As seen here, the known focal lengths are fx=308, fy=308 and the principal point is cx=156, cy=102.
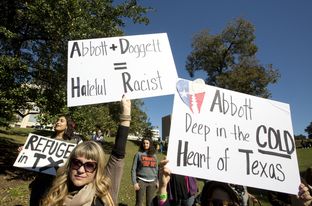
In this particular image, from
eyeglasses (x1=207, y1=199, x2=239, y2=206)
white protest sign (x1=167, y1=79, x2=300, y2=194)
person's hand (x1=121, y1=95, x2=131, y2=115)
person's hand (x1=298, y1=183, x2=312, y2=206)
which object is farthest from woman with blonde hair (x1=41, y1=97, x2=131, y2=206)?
person's hand (x1=298, y1=183, x2=312, y2=206)

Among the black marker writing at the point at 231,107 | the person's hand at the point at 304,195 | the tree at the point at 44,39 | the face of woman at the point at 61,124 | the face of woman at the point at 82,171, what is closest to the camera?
the face of woman at the point at 82,171

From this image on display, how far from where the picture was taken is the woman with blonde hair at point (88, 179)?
7.51 ft

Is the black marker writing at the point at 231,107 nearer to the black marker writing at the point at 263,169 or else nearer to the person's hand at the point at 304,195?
the black marker writing at the point at 263,169

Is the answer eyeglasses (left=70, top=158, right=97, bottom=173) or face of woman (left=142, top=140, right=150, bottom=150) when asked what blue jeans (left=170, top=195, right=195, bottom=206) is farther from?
eyeglasses (left=70, top=158, right=97, bottom=173)

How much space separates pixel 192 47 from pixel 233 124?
3298cm

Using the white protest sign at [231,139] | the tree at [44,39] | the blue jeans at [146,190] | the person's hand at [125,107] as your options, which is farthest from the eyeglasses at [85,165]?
the tree at [44,39]

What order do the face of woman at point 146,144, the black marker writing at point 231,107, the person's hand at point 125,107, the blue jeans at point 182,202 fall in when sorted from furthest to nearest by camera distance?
1. the face of woman at point 146,144
2. the blue jeans at point 182,202
3. the black marker writing at point 231,107
4. the person's hand at point 125,107

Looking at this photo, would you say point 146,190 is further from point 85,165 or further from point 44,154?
point 85,165

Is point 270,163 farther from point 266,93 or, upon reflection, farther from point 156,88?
point 266,93

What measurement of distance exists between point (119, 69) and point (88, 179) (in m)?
1.73

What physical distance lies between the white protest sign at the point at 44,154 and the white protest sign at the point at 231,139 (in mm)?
2095

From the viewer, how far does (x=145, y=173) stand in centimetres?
666

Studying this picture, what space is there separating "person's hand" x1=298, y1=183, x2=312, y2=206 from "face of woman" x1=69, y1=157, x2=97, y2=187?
2.09 metres

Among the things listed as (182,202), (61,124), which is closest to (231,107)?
(61,124)
